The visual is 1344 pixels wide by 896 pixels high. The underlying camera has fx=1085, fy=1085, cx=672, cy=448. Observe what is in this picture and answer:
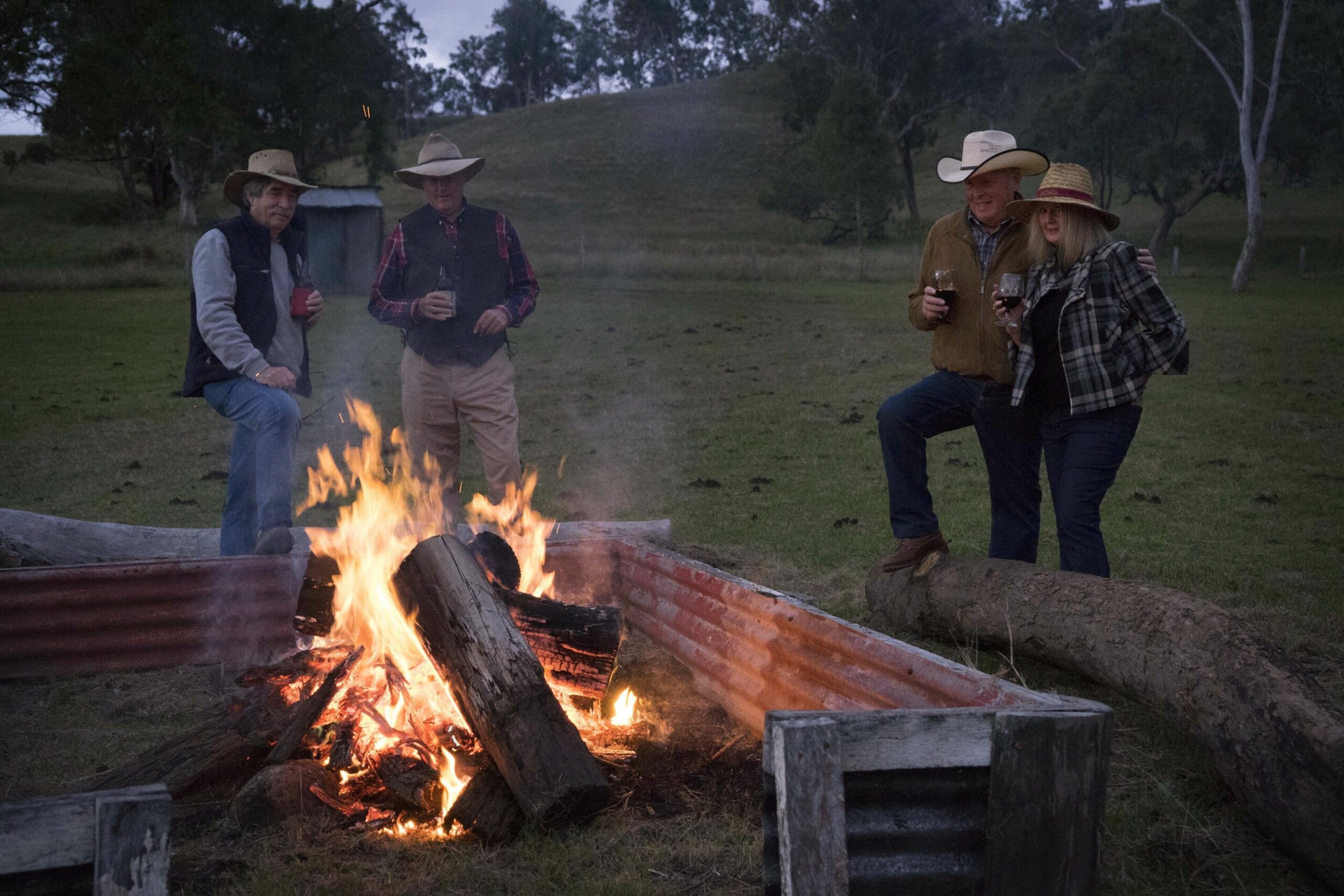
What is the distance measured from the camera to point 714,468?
9461 millimetres

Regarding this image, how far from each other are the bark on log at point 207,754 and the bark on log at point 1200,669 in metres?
2.79

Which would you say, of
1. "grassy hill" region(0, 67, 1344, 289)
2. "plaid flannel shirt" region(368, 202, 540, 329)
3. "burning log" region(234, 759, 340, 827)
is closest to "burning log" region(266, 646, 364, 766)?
"burning log" region(234, 759, 340, 827)

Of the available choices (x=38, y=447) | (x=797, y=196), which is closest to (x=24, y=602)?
(x=38, y=447)

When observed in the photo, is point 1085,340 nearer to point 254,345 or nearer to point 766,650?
point 766,650

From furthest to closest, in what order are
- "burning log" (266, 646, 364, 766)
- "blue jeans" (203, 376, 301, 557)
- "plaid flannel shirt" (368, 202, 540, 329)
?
"plaid flannel shirt" (368, 202, 540, 329) < "blue jeans" (203, 376, 301, 557) < "burning log" (266, 646, 364, 766)

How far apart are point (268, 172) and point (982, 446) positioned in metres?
3.76

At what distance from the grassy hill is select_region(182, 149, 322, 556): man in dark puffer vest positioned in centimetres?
2344

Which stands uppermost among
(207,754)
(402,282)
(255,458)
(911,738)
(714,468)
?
(402,282)

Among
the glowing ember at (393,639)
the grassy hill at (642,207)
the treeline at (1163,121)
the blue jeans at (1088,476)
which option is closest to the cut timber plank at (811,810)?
the glowing ember at (393,639)

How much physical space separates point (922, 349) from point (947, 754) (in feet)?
47.5

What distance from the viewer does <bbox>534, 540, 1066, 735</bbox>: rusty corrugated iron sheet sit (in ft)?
10.9

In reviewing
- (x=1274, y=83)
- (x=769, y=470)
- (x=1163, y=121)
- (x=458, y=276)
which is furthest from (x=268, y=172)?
(x=1163, y=121)

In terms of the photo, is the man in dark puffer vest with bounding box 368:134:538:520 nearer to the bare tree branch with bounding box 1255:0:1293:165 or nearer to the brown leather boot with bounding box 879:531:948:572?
the brown leather boot with bounding box 879:531:948:572

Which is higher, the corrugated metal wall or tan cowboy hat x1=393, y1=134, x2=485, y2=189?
tan cowboy hat x1=393, y1=134, x2=485, y2=189
